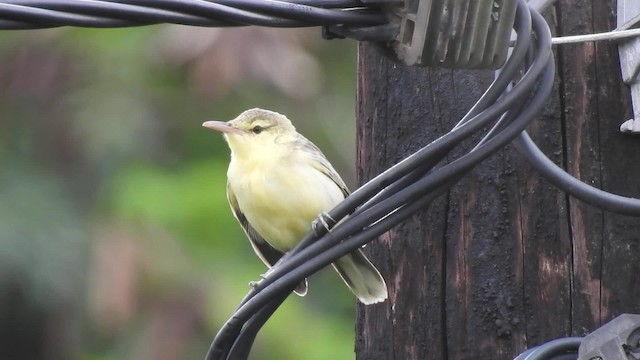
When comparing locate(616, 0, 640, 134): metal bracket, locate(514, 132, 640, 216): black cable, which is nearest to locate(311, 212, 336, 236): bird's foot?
locate(514, 132, 640, 216): black cable

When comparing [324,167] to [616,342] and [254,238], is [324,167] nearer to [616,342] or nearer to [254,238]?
[254,238]

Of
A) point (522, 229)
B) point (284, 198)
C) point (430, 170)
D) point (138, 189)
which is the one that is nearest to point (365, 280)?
point (522, 229)

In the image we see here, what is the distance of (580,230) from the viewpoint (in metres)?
4.27

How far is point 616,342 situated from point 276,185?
2004 mm

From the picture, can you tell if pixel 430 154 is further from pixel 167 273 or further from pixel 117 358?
pixel 117 358

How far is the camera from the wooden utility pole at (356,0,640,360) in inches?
167

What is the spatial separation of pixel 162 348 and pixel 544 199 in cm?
578

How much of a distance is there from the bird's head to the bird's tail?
3.01 ft

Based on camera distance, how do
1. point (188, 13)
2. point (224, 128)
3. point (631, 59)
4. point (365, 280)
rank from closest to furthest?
point (188, 13) < point (631, 59) < point (365, 280) < point (224, 128)

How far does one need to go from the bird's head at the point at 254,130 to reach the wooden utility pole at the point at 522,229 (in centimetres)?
126

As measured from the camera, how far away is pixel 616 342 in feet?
12.7

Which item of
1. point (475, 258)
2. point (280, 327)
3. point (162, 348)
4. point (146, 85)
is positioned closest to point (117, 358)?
point (162, 348)

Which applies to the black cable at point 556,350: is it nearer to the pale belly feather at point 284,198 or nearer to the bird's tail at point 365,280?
the bird's tail at point 365,280

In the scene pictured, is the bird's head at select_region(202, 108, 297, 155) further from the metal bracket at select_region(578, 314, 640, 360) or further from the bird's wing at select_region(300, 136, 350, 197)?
the metal bracket at select_region(578, 314, 640, 360)
